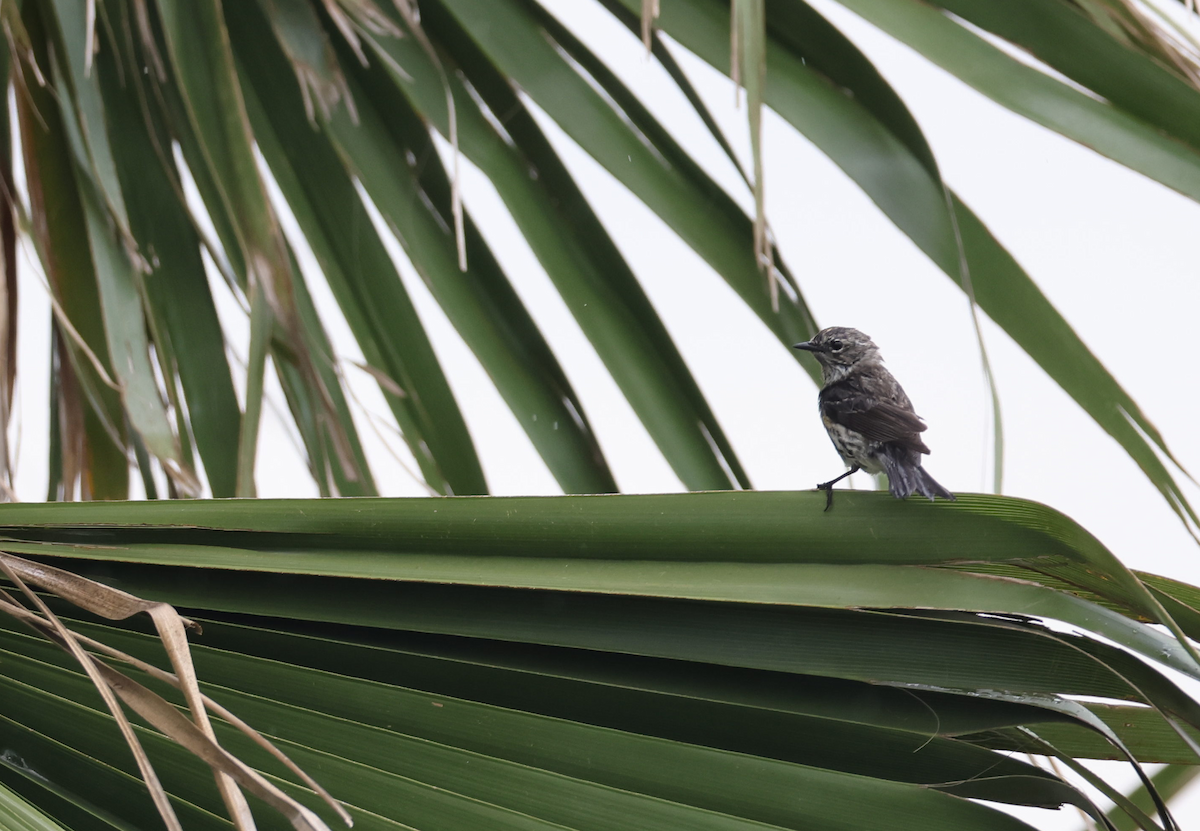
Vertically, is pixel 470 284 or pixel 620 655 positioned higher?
pixel 470 284

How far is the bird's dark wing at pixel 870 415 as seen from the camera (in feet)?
2.86

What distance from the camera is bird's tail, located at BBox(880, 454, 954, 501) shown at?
630 millimetres

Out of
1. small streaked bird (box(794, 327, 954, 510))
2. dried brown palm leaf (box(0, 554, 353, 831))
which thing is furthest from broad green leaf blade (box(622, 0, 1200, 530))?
dried brown palm leaf (box(0, 554, 353, 831))

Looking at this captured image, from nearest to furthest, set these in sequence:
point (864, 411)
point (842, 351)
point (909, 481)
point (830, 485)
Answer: point (909, 481) < point (830, 485) < point (864, 411) < point (842, 351)

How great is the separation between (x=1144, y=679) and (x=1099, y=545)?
105 millimetres

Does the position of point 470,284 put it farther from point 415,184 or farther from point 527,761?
point 527,761

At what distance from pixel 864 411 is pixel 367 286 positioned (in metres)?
0.62

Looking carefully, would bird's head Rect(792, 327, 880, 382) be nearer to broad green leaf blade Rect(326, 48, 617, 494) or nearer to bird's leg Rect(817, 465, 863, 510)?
bird's leg Rect(817, 465, 863, 510)

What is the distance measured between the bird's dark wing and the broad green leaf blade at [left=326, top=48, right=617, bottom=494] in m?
0.30

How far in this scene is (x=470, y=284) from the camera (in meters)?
1.01

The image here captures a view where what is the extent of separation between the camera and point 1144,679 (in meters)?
0.48

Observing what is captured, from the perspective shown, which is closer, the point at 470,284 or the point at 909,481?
the point at 909,481

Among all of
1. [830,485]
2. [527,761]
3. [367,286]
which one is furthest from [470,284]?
[527,761]

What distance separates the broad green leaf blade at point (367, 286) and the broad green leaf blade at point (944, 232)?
49 centimetres
